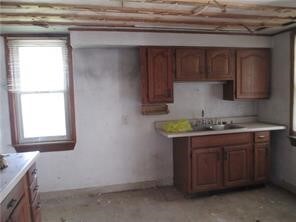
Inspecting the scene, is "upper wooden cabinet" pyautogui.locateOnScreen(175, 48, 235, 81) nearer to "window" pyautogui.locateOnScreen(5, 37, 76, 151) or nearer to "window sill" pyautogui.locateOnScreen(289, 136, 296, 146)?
"window sill" pyautogui.locateOnScreen(289, 136, 296, 146)

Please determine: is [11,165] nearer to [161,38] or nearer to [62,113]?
[62,113]

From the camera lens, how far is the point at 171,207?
9.92ft

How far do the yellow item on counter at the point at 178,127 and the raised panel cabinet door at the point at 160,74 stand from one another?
0.36 meters

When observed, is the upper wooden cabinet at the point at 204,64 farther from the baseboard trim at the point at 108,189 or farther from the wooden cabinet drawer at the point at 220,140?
the baseboard trim at the point at 108,189

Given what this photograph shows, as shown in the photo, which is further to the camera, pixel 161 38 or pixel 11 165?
pixel 161 38

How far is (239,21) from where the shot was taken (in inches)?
111

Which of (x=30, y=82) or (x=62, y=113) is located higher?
(x=30, y=82)

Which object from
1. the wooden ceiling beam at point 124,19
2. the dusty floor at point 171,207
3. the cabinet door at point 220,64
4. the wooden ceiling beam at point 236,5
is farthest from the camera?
the cabinet door at point 220,64

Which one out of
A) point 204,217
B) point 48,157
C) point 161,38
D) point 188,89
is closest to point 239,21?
point 161,38

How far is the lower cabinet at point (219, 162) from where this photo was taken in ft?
10.5

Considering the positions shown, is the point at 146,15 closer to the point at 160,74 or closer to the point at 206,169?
the point at 160,74

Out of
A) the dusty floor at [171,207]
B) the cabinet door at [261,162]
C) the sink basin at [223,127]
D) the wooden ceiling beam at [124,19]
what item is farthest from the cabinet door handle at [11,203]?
the cabinet door at [261,162]

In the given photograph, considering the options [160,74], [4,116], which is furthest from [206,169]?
[4,116]

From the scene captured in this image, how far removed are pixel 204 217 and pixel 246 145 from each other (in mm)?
1209
